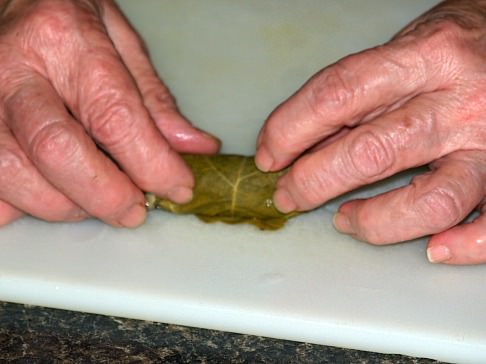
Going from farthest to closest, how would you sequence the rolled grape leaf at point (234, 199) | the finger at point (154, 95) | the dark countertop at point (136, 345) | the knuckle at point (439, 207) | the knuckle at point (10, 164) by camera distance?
1. the finger at point (154, 95)
2. the rolled grape leaf at point (234, 199)
3. the knuckle at point (10, 164)
4. the knuckle at point (439, 207)
5. the dark countertop at point (136, 345)

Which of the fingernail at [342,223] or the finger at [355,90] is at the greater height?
the finger at [355,90]

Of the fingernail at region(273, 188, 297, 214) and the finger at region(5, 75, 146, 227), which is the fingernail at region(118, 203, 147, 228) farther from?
the fingernail at region(273, 188, 297, 214)

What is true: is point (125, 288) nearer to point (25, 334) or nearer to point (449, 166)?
point (25, 334)

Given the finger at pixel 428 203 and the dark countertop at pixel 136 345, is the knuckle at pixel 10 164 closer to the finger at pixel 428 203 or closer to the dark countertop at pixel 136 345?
the dark countertop at pixel 136 345

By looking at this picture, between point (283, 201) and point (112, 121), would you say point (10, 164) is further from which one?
point (283, 201)

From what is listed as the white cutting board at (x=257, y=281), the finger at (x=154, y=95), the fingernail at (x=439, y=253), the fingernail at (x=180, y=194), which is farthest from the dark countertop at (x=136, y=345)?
the finger at (x=154, y=95)

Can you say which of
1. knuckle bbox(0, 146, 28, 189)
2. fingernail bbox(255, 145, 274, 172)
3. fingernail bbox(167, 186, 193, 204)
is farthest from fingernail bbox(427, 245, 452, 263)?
knuckle bbox(0, 146, 28, 189)

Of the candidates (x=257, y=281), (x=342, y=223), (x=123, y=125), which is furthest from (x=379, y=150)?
(x=123, y=125)
